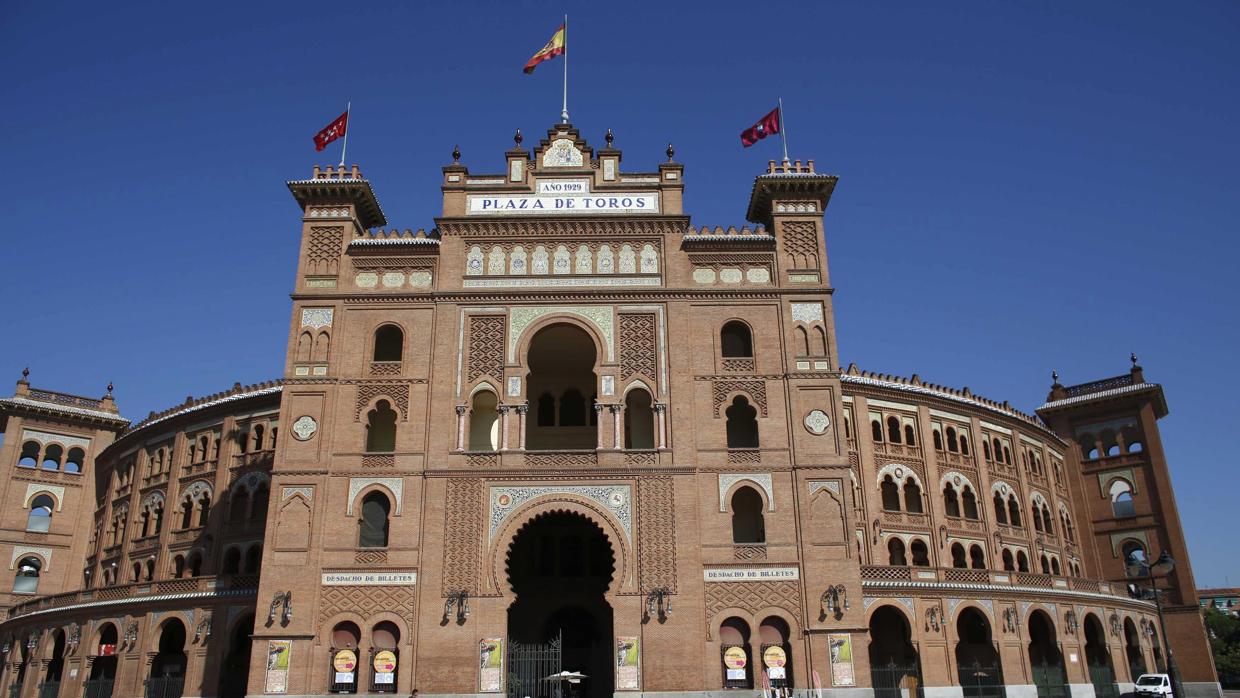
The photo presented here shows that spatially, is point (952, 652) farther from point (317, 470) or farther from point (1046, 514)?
point (317, 470)

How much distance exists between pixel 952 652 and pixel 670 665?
15.3m

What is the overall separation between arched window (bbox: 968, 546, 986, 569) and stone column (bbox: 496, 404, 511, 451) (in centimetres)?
2515

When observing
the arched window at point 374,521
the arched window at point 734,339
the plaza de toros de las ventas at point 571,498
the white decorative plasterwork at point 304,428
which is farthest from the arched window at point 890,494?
the white decorative plasterwork at point 304,428

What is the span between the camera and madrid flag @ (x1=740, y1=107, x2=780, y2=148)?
37.3 meters

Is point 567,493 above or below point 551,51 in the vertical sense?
below

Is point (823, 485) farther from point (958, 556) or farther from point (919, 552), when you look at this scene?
point (958, 556)

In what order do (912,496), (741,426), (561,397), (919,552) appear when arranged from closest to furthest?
(741,426)
(561,397)
(919,552)
(912,496)

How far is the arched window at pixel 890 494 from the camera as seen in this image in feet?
147

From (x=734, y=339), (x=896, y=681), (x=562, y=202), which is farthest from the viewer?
(x=896, y=681)

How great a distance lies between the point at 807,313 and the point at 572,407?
1105cm

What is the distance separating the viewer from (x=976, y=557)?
46438 mm

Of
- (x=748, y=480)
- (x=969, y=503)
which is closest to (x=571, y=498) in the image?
(x=748, y=480)

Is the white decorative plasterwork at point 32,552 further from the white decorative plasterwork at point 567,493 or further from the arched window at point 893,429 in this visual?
the arched window at point 893,429

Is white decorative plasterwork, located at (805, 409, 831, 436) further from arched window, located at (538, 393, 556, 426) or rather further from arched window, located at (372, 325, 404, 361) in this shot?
arched window, located at (372, 325, 404, 361)
